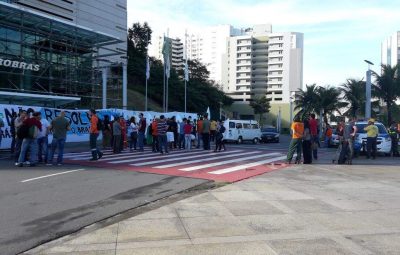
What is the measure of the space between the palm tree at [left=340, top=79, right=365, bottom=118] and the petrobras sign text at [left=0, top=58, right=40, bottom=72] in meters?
34.2

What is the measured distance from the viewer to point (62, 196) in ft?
30.1

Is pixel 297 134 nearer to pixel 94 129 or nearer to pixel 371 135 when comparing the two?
pixel 371 135

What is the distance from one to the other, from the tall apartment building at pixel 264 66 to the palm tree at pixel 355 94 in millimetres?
84207

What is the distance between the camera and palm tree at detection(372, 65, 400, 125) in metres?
43.8

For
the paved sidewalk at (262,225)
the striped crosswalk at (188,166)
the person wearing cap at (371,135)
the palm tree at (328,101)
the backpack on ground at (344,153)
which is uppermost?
the palm tree at (328,101)

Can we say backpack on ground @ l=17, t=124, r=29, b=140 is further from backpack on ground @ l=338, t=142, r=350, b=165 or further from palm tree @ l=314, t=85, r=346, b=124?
palm tree @ l=314, t=85, r=346, b=124

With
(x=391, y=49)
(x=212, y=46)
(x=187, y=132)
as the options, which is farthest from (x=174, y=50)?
(x=187, y=132)

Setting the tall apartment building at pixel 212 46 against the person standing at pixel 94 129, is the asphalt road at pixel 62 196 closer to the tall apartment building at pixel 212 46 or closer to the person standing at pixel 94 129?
the person standing at pixel 94 129

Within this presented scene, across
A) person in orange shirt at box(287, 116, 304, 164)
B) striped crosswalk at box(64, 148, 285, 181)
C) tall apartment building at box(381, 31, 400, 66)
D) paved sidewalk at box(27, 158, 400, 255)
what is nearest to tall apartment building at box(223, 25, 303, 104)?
tall apartment building at box(381, 31, 400, 66)

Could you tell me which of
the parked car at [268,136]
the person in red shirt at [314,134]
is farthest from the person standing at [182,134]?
the parked car at [268,136]

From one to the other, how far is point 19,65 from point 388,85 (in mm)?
33771

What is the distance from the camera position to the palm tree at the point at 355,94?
169 ft

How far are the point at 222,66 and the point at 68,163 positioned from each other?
139 metres

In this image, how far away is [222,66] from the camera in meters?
152
